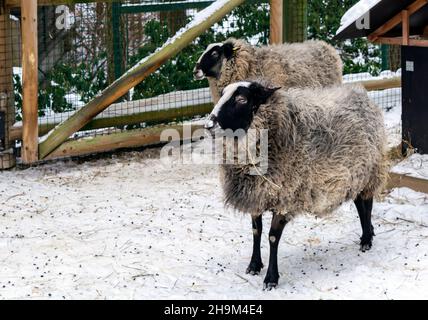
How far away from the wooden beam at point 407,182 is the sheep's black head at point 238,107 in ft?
8.45

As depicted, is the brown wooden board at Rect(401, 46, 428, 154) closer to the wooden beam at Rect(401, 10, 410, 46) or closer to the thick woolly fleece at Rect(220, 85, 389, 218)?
the wooden beam at Rect(401, 10, 410, 46)

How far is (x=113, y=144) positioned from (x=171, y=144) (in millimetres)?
796

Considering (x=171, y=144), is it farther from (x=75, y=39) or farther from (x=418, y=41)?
(x=418, y=41)

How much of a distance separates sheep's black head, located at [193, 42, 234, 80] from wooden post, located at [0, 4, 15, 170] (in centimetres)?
200

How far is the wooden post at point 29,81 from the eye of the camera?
29.1 ft

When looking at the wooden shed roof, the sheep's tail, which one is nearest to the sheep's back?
the wooden shed roof

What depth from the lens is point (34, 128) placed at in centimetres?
907

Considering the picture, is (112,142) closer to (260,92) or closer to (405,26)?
(405,26)

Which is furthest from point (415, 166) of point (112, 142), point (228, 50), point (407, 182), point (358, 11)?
point (112, 142)

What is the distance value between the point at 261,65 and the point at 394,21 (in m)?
1.41

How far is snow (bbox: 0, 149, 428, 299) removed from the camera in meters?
6.22

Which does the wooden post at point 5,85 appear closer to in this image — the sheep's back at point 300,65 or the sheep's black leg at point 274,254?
the sheep's back at point 300,65

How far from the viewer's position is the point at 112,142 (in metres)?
10.0

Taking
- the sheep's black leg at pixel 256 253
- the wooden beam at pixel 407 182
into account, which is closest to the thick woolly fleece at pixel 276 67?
the wooden beam at pixel 407 182
